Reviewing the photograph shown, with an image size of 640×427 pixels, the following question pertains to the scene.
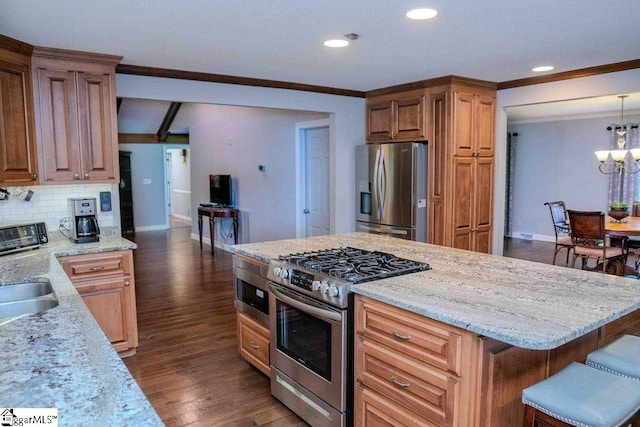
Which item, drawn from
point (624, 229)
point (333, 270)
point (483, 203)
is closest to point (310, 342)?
point (333, 270)

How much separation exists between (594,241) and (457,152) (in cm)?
232

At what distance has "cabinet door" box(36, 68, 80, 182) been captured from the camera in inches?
132

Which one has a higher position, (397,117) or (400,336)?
(397,117)

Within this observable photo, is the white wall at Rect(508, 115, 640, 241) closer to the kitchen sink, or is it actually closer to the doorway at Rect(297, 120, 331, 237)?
the doorway at Rect(297, 120, 331, 237)

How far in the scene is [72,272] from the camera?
3.20 meters

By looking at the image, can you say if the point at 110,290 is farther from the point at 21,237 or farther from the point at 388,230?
the point at 388,230

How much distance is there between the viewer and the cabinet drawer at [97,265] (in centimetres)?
319

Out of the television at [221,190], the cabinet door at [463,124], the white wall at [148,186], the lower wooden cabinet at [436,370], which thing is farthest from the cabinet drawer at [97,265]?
the white wall at [148,186]

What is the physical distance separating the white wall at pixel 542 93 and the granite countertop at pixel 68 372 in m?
4.35

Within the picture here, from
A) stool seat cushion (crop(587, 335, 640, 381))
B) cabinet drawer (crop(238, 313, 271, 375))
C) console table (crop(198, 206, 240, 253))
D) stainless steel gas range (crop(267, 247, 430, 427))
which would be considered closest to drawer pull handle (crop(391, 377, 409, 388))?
stainless steel gas range (crop(267, 247, 430, 427))

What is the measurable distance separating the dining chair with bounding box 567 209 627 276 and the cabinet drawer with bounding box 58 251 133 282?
Result: 16.2 feet

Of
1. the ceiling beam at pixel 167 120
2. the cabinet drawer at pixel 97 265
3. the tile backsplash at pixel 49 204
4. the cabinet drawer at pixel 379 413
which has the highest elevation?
the ceiling beam at pixel 167 120

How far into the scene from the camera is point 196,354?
356 cm

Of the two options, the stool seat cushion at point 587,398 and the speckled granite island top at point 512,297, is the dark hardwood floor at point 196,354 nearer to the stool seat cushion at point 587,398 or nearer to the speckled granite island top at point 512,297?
the speckled granite island top at point 512,297
